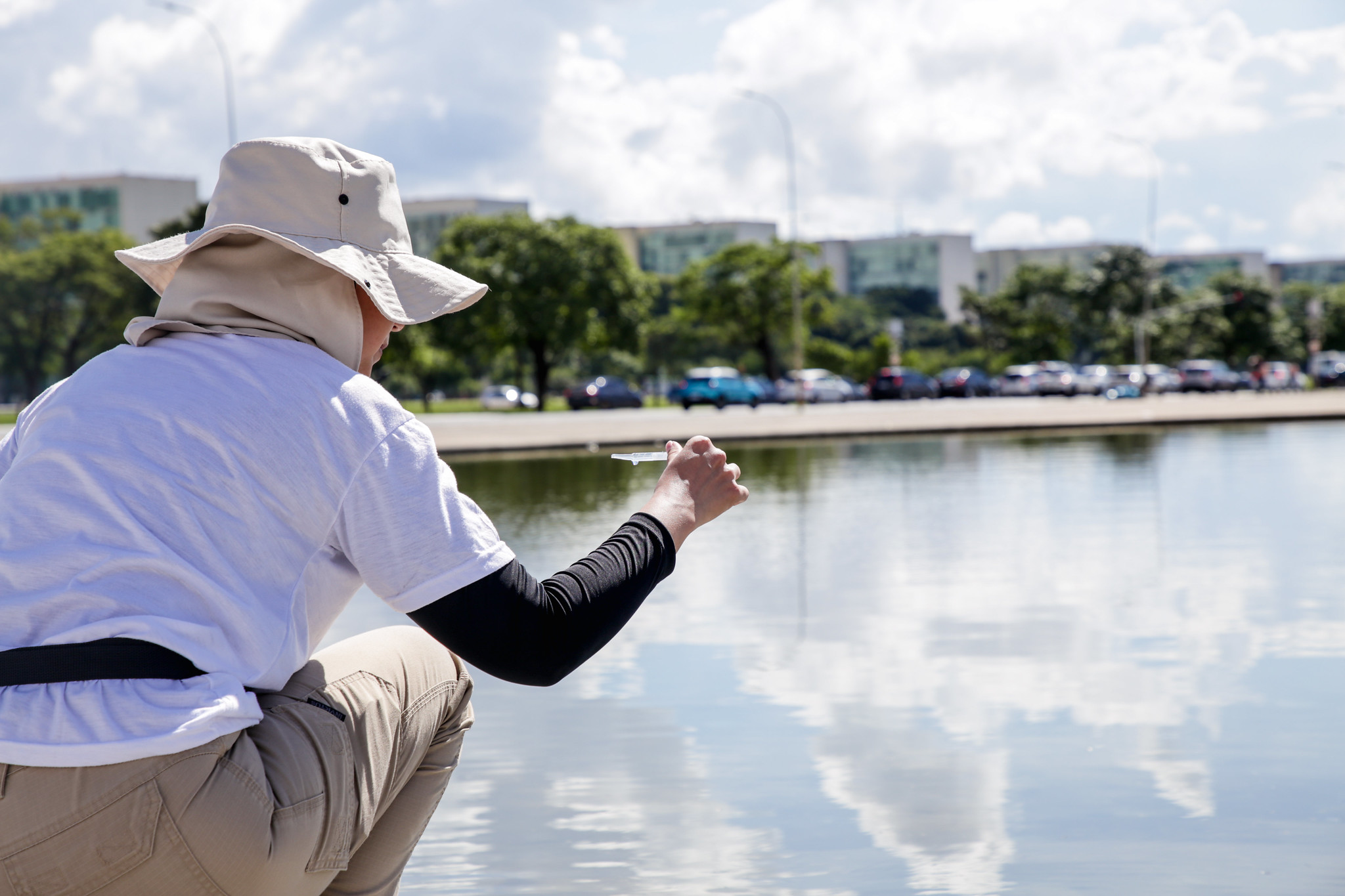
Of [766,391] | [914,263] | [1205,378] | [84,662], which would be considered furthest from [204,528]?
[914,263]

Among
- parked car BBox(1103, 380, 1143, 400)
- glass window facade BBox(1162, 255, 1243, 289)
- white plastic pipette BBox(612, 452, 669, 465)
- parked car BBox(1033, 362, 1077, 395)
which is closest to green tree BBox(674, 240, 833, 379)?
parked car BBox(1033, 362, 1077, 395)

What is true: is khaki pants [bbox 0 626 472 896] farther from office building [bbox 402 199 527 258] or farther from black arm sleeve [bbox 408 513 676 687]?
office building [bbox 402 199 527 258]

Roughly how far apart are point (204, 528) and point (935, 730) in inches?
125

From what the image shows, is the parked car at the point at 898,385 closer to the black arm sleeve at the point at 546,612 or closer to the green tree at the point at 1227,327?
the green tree at the point at 1227,327

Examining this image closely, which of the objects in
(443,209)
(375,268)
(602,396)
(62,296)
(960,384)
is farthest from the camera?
(443,209)

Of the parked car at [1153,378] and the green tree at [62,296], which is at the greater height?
the green tree at [62,296]

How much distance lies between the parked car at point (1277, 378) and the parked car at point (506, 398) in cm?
3434

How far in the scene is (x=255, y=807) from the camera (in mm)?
1660

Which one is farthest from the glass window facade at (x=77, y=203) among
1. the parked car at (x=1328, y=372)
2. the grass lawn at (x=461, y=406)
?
the parked car at (x=1328, y=372)

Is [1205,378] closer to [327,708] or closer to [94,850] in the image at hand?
[327,708]

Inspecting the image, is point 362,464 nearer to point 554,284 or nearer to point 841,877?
point 841,877

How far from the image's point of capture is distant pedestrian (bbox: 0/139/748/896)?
5.25 ft

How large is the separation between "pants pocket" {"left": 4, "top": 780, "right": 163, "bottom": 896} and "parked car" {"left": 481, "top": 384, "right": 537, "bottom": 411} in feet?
215

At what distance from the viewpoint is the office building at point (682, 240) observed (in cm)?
13212
